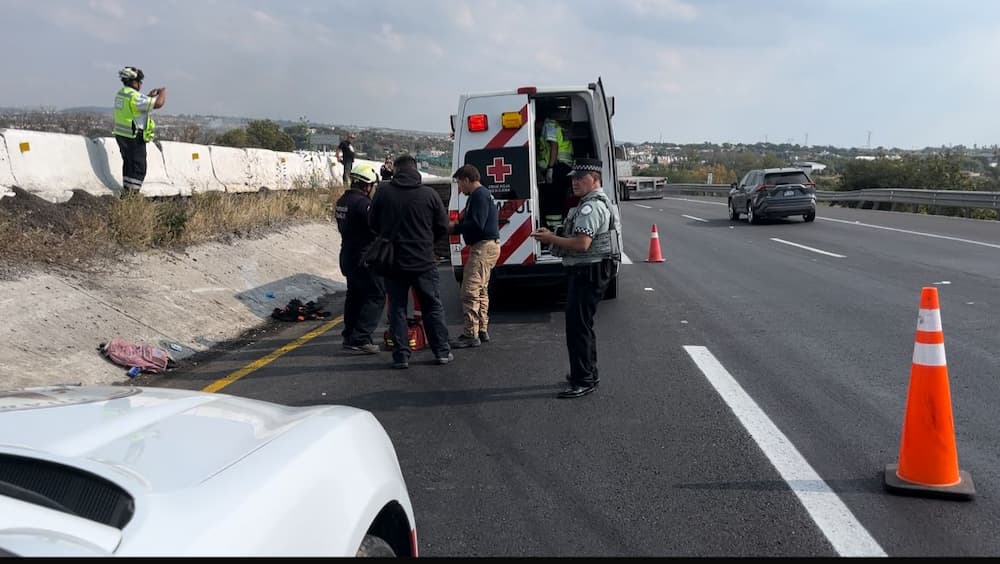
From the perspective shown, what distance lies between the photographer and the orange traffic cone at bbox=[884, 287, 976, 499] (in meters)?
4.33

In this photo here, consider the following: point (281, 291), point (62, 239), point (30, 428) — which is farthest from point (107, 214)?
point (30, 428)

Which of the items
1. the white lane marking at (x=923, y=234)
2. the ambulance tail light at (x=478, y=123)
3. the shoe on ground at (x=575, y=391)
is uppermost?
the ambulance tail light at (x=478, y=123)

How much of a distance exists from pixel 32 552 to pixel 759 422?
4833 mm

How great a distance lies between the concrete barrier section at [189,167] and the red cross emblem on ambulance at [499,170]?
7.33m

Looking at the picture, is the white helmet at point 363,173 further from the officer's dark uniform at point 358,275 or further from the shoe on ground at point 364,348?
the shoe on ground at point 364,348

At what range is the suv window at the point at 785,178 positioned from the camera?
83.5 ft

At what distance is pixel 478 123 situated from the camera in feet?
33.4

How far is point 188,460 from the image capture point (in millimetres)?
2201

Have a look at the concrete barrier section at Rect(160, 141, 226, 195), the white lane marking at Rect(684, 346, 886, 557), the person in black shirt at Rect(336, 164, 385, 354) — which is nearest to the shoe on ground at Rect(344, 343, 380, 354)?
the person in black shirt at Rect(336, 164, 385, 354)

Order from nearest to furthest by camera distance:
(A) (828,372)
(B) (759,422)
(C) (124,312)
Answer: (B) (759,422)
(A) (828,372)
(C) (124,312)

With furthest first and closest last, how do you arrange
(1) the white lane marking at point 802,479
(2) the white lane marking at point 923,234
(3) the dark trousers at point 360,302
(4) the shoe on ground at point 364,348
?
(2) the white lane marking at point 923,234, (3) the dark trousers at point 360,302, (4) the shoe on ground at point 364,348, (1) the white lane marking at point 802,479

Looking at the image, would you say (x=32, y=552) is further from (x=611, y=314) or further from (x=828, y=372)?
(x=611, y=314)

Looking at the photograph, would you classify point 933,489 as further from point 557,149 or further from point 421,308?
point 557,149

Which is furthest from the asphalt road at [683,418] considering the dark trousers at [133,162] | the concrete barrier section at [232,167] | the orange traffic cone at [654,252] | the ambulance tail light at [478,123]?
the concrete barrier section at [232,167]
